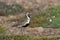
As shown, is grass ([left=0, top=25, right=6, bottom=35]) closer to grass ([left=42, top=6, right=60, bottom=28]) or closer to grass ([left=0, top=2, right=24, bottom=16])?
grass ([left=42, top=6, right=60, bottom=28])

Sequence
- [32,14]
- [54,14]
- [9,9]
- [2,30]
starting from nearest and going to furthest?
[2,30], [54,14], [32,14], [9,9]

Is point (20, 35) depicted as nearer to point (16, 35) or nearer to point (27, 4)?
point (16, 35)

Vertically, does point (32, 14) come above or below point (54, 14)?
below

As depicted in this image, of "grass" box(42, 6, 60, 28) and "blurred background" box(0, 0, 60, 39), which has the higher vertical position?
"grass" box(42, 6, 60, 28)

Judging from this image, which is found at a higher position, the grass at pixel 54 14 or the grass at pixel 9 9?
the grass at pixel 54 14

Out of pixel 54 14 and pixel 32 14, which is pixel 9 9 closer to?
pixel 32 14

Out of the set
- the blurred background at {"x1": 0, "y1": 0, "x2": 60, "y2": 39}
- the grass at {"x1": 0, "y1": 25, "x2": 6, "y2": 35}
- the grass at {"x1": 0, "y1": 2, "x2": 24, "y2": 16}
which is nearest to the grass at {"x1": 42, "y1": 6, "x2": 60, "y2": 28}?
the blurred background at {"x1": 0, "y1": 0, "x2": 60, "y2": 39}

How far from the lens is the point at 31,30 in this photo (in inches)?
552

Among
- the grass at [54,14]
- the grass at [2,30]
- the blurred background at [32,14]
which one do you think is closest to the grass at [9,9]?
the blurred background at [32,14]

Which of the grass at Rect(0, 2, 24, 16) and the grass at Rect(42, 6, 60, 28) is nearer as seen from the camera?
the grass at Rect(42, 6, 60, 28)

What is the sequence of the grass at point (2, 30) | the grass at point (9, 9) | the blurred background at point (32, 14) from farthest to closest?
1. the grass at point (9, 9)
2. the blurred background at point (32, 14)
3. the grass at point (2, 30)

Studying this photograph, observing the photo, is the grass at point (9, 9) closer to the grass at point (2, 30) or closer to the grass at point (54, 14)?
the grass at point (54, 14)

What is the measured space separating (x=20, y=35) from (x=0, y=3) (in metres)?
4.80

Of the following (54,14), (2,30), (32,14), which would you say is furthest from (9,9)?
(2,30)
